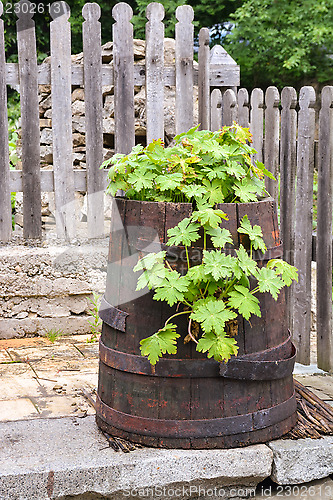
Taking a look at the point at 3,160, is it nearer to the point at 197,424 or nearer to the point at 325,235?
the point at 325,235

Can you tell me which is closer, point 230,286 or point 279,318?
point 230,286

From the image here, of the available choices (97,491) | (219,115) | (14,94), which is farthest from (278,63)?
(97,491)

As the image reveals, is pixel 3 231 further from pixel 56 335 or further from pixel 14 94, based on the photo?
→ pixel 14 94

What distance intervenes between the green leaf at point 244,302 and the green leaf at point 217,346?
0.12 m

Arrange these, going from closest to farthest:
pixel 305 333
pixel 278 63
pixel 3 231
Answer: pixel 305 333, pixel 3 231, pixel 278 63

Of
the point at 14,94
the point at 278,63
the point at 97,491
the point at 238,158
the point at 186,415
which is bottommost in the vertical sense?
the point at 97,491

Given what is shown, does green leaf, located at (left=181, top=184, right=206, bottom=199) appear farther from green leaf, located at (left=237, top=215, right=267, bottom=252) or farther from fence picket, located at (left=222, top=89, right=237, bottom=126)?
fence picket, located at (left=222, top=89, right=237, bottom=126)

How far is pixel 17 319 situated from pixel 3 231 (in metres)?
0.63

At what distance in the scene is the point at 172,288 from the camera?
2057 millimetres

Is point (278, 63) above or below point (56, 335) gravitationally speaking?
above

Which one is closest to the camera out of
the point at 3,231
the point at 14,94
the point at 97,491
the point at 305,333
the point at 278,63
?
the point at 97,491

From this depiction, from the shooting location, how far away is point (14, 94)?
9.57 m

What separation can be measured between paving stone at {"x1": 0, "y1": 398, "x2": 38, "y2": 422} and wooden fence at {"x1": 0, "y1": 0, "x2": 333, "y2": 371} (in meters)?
1.48

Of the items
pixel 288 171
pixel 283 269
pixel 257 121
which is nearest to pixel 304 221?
pixel 288 171
